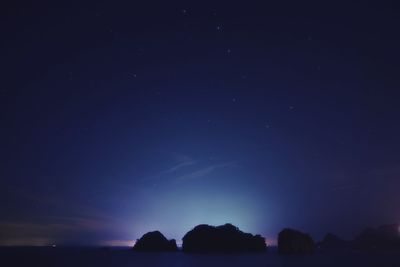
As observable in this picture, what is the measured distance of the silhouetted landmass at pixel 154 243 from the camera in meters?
189

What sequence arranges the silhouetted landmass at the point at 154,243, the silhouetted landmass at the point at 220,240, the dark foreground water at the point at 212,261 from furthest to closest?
the silhouetted landmass at the point at 154,243
the silhouetted landmass at the point at 220,240
the dark foreground water at the point at 212,261

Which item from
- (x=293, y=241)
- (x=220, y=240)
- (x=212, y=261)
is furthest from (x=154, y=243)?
(x=212, y=261)

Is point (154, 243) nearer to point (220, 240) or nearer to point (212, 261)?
point (220, 240)

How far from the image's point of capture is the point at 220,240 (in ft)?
A: 554

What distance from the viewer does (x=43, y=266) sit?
8988cm

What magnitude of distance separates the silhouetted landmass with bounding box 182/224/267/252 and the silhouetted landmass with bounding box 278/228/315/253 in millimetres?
21166

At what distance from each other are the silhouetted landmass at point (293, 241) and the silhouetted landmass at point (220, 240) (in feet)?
69.4

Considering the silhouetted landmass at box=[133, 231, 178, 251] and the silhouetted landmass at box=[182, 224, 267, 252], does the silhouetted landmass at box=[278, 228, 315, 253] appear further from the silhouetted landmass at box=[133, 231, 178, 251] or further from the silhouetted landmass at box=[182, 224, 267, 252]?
the silhouetted landmass at box=[133, 231, 178, 251]

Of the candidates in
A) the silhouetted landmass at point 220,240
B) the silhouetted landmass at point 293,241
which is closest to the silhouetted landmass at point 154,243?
the silhouetted landmass at point 220,240

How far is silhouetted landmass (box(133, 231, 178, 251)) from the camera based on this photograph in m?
189

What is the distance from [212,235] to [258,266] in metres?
87.4

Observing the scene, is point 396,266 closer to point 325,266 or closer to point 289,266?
point 325,266

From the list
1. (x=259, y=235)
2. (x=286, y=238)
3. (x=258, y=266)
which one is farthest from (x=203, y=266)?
(x=259, y=235)

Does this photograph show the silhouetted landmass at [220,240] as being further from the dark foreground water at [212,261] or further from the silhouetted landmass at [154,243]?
the dark foreground water at [212,261]
